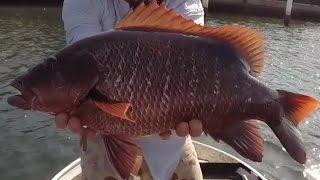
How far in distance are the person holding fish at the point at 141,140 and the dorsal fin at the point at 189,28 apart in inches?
25.6

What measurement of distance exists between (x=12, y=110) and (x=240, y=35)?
8487 mm

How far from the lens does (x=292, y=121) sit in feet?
8.20

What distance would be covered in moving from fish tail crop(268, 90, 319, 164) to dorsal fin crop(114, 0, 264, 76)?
233 millimetres

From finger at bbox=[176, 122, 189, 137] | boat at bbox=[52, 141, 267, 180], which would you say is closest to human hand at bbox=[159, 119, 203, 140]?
finger at bbox=[176, 122, 189, 137]

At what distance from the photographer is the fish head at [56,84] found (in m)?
2.30

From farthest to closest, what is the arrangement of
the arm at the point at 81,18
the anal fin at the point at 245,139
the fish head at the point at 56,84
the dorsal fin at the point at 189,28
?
the arm at the point at 81,18, the anal fin at the point at 245,139, the dorsal fin at the point at 189,28, the fish head at the point at 56,84

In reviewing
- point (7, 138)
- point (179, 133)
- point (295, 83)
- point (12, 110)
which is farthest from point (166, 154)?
point (295, 83)

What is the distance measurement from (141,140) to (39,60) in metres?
11.0

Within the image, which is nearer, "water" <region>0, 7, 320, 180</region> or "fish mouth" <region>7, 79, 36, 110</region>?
"fish mouth" <region>7, 79, 36, 110</region>

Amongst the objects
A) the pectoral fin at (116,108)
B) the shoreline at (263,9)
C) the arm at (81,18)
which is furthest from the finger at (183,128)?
the shoreline at (263,9)

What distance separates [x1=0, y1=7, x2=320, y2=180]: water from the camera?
8211mm

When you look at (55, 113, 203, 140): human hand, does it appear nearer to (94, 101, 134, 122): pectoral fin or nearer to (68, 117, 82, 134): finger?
(68, 117, 82, 134): finger

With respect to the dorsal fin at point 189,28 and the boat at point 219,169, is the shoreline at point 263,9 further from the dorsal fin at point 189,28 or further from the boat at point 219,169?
the dorsal fin at point 189,28

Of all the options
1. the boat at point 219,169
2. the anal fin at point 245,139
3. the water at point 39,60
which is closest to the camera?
the anal fin at point 245,139
